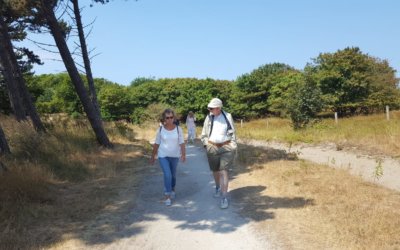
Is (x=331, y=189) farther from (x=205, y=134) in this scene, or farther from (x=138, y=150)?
(x=138, y=150)

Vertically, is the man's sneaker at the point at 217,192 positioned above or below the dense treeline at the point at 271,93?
below

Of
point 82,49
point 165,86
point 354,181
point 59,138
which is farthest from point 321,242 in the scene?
point 165,86

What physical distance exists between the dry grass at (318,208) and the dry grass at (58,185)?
90.3 inches

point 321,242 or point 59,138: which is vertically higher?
point 59,138

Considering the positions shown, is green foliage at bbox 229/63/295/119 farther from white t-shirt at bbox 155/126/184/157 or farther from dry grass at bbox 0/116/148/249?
white t-shirt at bbox 155/126/184/157

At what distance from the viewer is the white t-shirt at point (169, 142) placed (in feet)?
25.0

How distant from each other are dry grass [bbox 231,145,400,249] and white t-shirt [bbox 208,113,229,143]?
1174 mm

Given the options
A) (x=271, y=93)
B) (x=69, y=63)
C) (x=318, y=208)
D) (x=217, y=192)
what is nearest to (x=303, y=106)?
(x=69, y=63)

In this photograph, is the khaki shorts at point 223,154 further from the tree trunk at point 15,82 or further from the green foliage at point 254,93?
the green foliage at point 254,93

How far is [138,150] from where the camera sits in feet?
47.8

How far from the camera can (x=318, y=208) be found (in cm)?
664

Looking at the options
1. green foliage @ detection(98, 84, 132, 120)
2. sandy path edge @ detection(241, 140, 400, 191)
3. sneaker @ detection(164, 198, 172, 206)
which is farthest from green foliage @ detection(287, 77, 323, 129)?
green foliage @ detection(98, 84, 132, 120)

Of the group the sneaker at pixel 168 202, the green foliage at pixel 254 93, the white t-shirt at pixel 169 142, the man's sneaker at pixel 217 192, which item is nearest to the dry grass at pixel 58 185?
the sneaker at pixel 168 202

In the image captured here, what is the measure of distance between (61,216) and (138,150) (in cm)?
802
